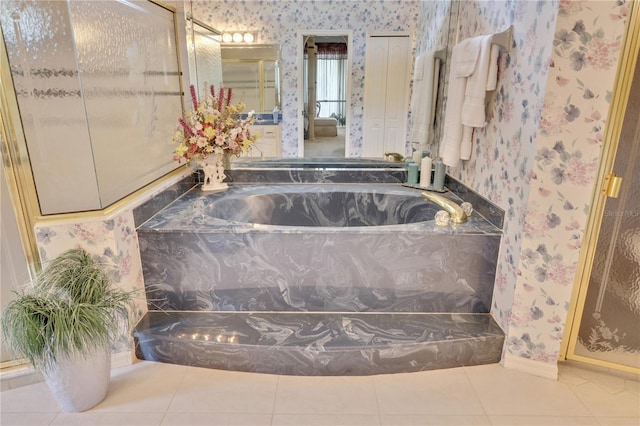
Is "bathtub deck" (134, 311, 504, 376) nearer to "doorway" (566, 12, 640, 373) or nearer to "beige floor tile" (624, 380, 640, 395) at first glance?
"doorway" (566, 12, 640, 373)

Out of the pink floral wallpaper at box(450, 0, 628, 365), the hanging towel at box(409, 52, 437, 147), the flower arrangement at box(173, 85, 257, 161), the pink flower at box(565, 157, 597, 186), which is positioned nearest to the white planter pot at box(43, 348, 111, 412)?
the flower arrangement at box(173, 85, 257, 161)

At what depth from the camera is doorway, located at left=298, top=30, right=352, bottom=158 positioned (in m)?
2.70

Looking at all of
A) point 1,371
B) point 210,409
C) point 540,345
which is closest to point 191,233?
point 210,409

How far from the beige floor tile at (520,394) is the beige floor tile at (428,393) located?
54mm

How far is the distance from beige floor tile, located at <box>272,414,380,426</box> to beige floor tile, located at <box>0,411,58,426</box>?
3.06ft

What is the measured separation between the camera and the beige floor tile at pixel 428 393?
1.65 metres

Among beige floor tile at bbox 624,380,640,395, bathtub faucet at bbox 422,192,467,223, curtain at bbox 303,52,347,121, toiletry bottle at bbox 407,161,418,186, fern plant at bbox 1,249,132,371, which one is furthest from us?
toiletry bottle at bbox 407,161,418,186

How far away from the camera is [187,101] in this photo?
2.78m

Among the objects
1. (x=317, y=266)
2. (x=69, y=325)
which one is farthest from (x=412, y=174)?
(x=69, y=325)

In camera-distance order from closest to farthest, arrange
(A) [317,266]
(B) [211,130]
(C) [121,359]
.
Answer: (C) [121,359] < (A) [317,266] < (B) [211,130]

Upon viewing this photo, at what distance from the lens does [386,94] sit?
2.82 metres

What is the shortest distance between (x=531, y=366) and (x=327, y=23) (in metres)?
2.41

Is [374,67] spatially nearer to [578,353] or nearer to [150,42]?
[150,42]

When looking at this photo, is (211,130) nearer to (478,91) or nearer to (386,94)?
(386,94)
